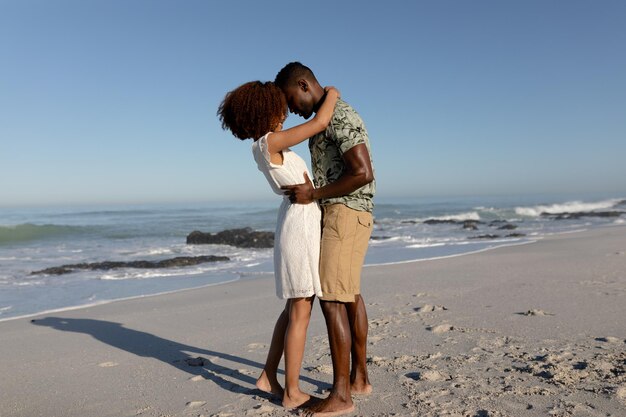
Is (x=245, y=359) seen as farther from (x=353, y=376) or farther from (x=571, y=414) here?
(x=571, y=414)

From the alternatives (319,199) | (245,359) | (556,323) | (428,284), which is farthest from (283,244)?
(428,284)

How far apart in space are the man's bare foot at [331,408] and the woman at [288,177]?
0.15m

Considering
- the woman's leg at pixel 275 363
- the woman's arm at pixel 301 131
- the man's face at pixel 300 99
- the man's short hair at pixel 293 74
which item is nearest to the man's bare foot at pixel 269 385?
the woman's leg at pixel 275 363

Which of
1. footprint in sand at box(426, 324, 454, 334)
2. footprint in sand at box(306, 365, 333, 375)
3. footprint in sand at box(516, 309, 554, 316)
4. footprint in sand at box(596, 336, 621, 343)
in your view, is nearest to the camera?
footprint in sand at box(306, 365, 333, 375)

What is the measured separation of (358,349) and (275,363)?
0.51m

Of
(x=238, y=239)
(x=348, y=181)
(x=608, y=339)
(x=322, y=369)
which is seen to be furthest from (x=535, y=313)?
(x=238, y=239)

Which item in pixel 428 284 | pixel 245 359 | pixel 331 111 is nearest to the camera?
pixel 331 111

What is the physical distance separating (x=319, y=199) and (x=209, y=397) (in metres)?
1.36

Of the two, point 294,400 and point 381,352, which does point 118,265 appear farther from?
point 294,400

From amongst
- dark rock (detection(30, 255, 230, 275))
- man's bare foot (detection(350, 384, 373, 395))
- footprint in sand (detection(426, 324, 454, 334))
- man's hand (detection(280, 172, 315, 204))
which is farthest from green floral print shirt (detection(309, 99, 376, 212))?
dark rock (detection(30, 255, 230, 275))

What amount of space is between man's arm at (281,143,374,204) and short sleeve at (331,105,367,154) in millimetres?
32

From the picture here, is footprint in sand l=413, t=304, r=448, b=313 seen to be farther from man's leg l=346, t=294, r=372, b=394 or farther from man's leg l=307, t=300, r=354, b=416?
man's leg l=307, t=300, r=354, b=416

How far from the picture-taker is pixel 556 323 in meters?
4.65

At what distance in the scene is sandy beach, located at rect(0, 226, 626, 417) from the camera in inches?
121
